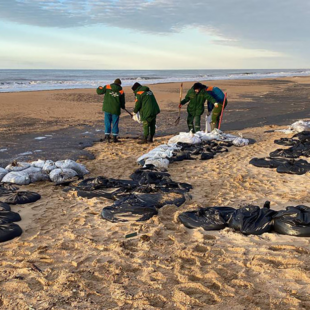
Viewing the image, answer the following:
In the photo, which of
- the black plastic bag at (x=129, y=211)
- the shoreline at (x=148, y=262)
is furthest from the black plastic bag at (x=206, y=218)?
the black plastic bag at (x=129, y=211)

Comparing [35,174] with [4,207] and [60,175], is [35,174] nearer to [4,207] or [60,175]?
[60,175]

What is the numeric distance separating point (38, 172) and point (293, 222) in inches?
166

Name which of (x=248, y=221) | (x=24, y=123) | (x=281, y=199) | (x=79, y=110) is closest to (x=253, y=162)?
(x=281, y=199)

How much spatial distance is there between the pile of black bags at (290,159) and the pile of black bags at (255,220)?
2.41 meters

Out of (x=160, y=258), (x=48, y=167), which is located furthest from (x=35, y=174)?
(x=160, y=258)

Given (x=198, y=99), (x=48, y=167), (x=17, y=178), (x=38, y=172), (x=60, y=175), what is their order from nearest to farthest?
(x=17, y=178)
(x=60, y=175)
(x=38, y=172)
(x=48, y=167)
(x=198, y=99)

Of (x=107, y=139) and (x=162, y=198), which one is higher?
(x=107, y=139)

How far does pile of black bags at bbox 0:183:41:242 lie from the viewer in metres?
3.70

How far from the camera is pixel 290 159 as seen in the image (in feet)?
21.9

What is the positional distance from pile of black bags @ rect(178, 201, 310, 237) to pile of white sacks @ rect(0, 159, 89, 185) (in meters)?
2.59

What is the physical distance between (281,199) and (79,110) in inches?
481

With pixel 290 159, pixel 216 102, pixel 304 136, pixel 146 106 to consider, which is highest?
pixel 216 102

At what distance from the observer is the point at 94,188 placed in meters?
5.20

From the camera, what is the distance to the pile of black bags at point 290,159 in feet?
20.2
